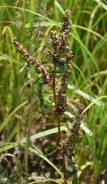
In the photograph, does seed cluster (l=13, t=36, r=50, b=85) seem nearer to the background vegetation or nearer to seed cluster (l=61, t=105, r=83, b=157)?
seed cluster (l=61, t=105, r=83, b=157)

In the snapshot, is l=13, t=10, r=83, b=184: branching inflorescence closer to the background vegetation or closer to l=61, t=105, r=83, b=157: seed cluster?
l=61, t=105, r=83, b=157: seed cluster

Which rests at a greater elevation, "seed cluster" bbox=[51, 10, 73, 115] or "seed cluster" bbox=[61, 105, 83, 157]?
"seed cluster" bbox=[51, 10, 73, 115]

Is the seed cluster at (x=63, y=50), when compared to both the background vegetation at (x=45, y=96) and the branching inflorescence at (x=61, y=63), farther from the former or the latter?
the background vegetation at (x=45, y=96)

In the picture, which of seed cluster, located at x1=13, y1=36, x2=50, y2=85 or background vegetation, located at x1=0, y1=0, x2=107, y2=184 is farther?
background vegetation, located at x1=0, y1=0, x2=107, y2=184

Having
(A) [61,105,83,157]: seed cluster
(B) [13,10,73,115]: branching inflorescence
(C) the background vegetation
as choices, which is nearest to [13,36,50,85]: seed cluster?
(B) [13,10,73,115]: branching inflorescence

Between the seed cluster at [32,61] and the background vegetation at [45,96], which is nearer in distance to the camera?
the seed cluster at [32,61]

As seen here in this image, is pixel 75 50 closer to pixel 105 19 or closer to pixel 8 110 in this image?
pixel 105 19

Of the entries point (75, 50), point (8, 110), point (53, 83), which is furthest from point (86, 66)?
point (53, 83)

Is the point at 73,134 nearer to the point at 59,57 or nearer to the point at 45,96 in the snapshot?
the point at 59,57

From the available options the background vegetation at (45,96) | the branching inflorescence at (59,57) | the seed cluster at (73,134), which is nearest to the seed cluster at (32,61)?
the branching inflorescence at (59,57)
